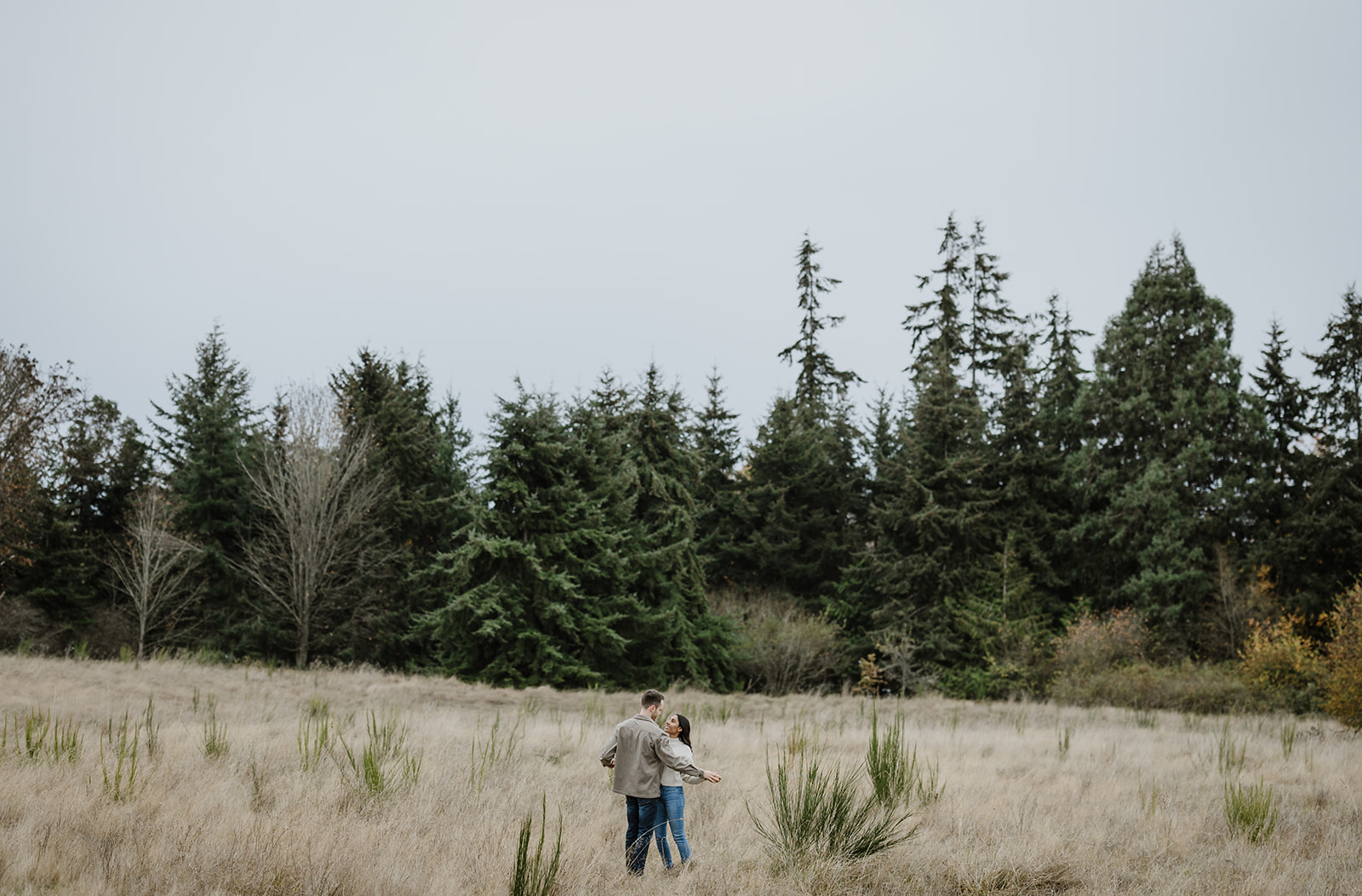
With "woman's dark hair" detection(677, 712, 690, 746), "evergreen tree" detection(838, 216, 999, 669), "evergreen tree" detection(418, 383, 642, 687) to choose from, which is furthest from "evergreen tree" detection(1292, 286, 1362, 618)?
"woman's dark hair" detection(677, 712, 690, 746)

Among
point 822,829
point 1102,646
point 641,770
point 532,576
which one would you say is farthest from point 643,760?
point 1102,646

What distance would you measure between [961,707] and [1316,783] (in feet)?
35.8

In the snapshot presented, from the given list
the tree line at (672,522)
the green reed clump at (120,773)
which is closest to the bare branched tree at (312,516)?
the tree line at (672,522)

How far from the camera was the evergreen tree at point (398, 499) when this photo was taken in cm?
2822

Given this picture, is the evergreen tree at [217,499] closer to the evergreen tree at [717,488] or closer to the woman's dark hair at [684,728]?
the evergreen tree at [717,488]

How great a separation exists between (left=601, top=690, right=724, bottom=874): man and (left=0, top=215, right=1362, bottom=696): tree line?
743 inches

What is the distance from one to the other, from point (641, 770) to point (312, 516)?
22.6m

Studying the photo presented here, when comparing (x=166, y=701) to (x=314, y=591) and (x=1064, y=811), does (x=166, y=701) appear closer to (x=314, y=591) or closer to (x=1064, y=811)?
(x=314, y=591)

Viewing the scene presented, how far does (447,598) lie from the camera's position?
27.8m

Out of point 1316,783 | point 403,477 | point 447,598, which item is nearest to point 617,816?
point 1316,783

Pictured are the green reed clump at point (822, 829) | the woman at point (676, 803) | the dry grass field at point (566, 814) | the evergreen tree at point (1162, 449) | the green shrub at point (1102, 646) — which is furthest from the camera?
the evergreen tree at point (1162, 449)

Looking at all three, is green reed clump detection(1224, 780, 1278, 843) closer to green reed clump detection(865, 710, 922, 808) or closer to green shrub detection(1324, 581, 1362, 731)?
green reed clump detection(865, 710, 922, 808)

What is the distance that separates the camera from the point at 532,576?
83.3 ft

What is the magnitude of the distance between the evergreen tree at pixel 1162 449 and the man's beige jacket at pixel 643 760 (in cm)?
2598
